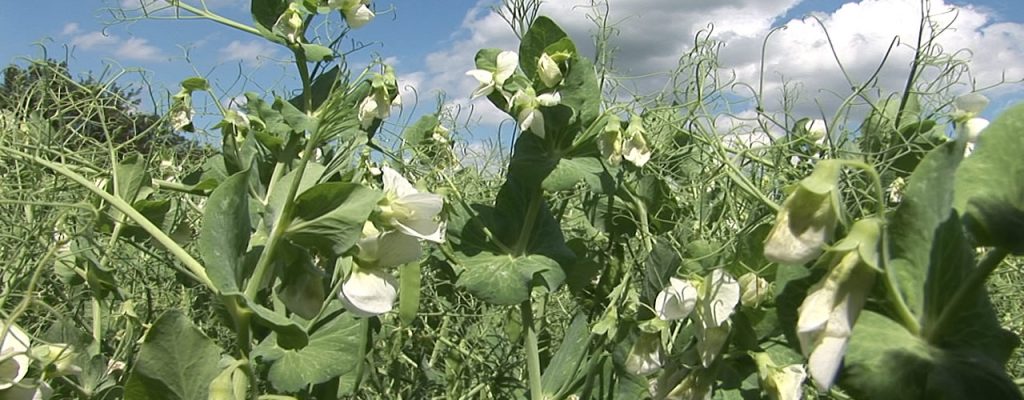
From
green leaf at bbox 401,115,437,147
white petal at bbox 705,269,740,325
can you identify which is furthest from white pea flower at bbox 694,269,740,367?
green leaf at bbox 401,115,437,147

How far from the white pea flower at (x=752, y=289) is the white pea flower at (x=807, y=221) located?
25 cm

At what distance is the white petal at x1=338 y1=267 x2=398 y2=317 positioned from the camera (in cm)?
73

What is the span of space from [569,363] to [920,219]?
1.89ft

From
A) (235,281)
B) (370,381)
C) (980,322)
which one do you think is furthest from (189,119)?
(980,322)

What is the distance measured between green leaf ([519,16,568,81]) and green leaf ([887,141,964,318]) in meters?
0.56

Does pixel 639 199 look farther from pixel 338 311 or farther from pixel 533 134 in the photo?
pixel 338 311

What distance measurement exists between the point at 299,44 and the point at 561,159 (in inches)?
15.9

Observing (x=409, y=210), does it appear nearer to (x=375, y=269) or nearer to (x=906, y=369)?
(x=375, y=269)

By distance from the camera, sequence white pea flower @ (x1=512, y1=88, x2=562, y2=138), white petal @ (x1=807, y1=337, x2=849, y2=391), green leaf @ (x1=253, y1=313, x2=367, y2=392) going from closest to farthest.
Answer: white petal @ (x1=807, y1=337, x2=849, y2=391), green leaf @ (x1=253, y1=313, x2=367, y2=392), white pea flower @ (x1=512, y1=88, x2=562, y2=138)

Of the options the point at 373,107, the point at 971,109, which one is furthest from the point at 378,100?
the point at 971,109

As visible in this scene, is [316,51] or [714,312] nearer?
[714,312]

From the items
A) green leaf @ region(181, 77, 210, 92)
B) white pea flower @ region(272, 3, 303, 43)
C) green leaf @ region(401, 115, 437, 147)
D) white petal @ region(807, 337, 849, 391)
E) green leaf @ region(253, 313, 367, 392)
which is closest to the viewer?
white petal @ region(807, 337, 849, 391)

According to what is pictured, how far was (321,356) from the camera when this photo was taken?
0.91 meters

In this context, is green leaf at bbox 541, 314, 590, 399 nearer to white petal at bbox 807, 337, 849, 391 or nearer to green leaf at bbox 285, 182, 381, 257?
green leaf at bbox 285, 182, 381, 257
